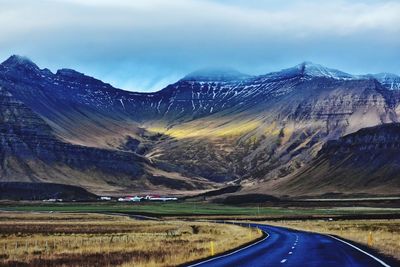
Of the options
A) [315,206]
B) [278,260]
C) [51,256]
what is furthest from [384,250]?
[315,206]

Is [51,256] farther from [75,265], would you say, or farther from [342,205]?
[342,205]

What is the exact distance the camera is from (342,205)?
196 metres

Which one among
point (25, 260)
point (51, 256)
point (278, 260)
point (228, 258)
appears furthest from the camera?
point (51, 256)

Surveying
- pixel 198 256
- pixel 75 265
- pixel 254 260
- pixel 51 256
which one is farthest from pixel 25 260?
pixel 254 260

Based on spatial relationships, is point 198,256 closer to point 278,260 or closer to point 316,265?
point 278,260

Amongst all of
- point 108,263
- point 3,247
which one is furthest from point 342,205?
point 108,263

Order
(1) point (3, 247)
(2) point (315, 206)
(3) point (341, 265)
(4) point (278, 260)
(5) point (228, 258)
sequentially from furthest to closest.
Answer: (2) point (315, 206) < (1) point (3, 247) < (5) point (228, 258) < (4) point (278, 260) < (3) point (341, 265)

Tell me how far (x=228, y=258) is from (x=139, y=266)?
6.46 meters

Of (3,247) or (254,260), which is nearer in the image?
(254,260)

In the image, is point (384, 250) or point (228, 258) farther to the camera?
point (384, 250)

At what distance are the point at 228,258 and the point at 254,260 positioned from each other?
2.25m

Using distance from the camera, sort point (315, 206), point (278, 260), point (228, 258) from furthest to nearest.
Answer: point (315, 206) < point (228, 258) < point (278, 260)

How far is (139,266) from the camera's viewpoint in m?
31.0

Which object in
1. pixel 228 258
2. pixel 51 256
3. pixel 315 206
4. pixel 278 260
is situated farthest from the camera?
pixel 315 206
